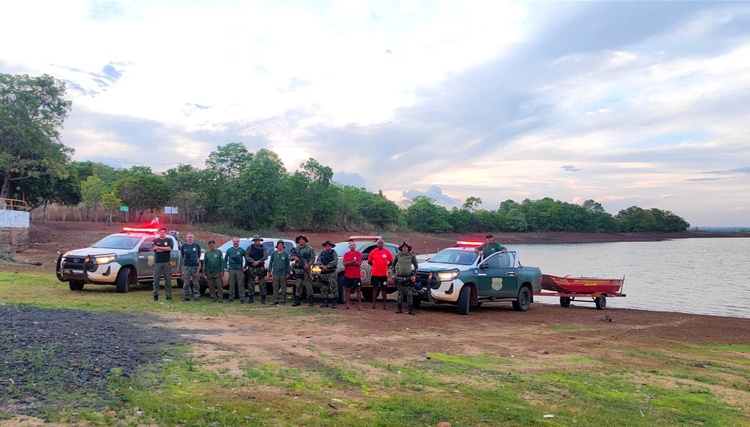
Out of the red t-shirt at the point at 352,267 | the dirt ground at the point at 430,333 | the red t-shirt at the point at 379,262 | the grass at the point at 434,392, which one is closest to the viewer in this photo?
the grass at the point at 434,392

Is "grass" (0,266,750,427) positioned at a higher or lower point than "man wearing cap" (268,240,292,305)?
lower

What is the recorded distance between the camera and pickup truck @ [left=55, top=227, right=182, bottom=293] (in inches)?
620

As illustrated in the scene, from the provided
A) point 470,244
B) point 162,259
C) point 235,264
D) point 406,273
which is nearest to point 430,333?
point 406,273

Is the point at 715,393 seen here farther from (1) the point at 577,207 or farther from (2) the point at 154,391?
(1) the point at 577,207

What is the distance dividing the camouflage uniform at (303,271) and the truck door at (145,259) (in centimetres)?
502

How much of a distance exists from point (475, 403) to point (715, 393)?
3.72 metres

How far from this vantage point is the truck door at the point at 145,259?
16.9 metres

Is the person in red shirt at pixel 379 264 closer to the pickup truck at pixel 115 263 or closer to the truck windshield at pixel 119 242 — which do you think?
the pickup truck at pixel 115 263

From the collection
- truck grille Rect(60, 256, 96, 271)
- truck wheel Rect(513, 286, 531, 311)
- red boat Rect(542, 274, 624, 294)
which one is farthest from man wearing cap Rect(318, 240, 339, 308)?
red boat Rect(542, 274, 624, 294)

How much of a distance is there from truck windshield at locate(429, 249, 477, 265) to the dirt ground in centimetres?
139

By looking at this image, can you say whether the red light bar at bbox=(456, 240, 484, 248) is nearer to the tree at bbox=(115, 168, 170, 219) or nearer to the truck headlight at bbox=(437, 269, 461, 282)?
the truck headlight at bbox=(437, 269, 461, 282)

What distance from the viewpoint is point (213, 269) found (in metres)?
15.2

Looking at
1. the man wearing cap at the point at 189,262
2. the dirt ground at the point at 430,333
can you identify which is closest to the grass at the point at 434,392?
the dirt ground at the point at 430,333

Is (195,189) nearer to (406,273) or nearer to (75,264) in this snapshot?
(75,264)
